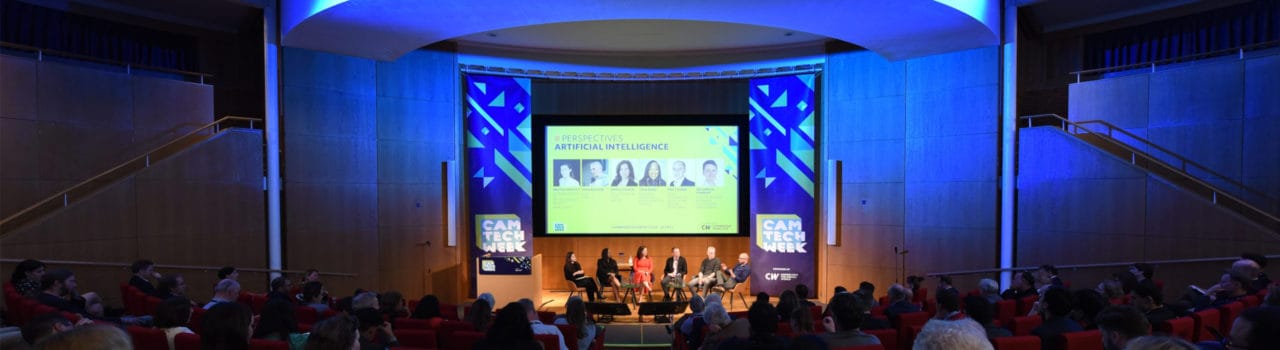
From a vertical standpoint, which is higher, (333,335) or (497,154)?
(497,154)

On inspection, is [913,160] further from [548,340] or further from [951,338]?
[951,338]

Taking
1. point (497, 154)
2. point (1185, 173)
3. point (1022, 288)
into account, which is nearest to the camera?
point (1022, 288)

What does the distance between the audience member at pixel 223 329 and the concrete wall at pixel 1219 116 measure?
32.1 feet

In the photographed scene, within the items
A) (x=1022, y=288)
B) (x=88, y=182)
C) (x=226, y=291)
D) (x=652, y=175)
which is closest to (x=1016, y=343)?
(x=1022, y=288)

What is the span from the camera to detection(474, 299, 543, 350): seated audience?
3.12 metres

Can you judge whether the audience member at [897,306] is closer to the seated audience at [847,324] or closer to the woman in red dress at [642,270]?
the seated audience at [847,324]

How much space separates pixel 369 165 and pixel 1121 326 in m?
9.75

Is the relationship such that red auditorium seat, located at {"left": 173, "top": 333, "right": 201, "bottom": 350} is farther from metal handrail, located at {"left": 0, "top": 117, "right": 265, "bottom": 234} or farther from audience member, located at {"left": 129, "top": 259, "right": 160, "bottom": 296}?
metal handrail, located at {"left": 0, "top": 117, "right": 265, "bottom": 234}

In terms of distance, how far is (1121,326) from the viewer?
3.10 meters

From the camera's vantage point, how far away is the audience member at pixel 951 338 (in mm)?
2039

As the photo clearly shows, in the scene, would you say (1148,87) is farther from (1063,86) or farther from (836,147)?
(836,147)

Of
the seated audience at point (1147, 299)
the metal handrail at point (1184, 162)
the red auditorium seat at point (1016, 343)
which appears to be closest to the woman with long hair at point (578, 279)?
the metal handrail at point (1184, 162)

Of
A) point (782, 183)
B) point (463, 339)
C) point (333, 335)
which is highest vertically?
point (782, 183)

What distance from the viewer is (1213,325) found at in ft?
14.6
